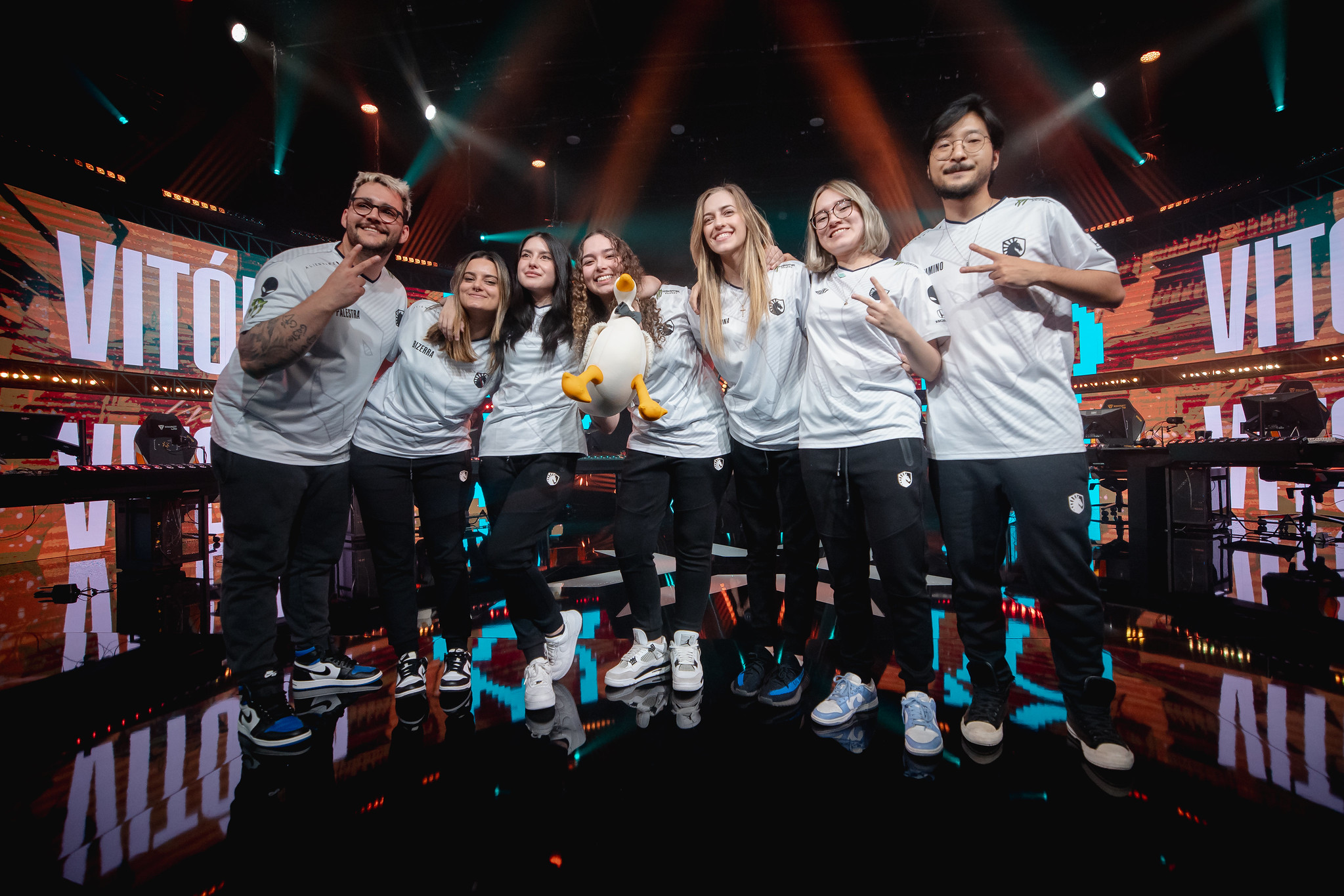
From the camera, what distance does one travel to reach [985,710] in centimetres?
175

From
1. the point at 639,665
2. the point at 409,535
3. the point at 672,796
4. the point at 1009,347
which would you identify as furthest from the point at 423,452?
the point at 1009,347

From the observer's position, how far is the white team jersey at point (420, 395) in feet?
7.32

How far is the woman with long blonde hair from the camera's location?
210cm

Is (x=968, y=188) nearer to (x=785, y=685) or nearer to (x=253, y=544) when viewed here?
(x=785, y=685)

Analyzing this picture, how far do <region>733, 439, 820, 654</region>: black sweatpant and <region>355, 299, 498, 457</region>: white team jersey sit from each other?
109 cm

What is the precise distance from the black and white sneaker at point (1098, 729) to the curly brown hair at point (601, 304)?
1755mm

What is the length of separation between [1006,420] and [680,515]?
117cm

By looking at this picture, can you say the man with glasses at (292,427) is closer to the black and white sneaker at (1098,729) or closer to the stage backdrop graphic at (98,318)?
the black and white sneaker at (1098,729)

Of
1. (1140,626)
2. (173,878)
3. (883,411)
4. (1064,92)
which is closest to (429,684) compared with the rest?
(173,878)

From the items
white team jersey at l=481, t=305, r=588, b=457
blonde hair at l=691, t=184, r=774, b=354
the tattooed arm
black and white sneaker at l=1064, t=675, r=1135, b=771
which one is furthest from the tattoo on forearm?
black and white sneaker at l=1064, t=675, r=1135, b=771

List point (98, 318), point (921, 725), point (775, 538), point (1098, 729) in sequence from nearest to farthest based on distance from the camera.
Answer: point (1098, 729) → point (921, 725) → point (775, 538) → point (98, 318)

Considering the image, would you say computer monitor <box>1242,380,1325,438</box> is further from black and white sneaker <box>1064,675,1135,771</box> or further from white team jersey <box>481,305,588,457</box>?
white team jersey <box>481,305,588,457</box>

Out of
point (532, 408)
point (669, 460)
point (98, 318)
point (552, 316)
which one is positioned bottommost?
point (669, 460)

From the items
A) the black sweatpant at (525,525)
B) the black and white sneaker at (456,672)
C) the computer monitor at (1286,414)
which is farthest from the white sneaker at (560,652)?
→ the computer monitor at (1286,414)
